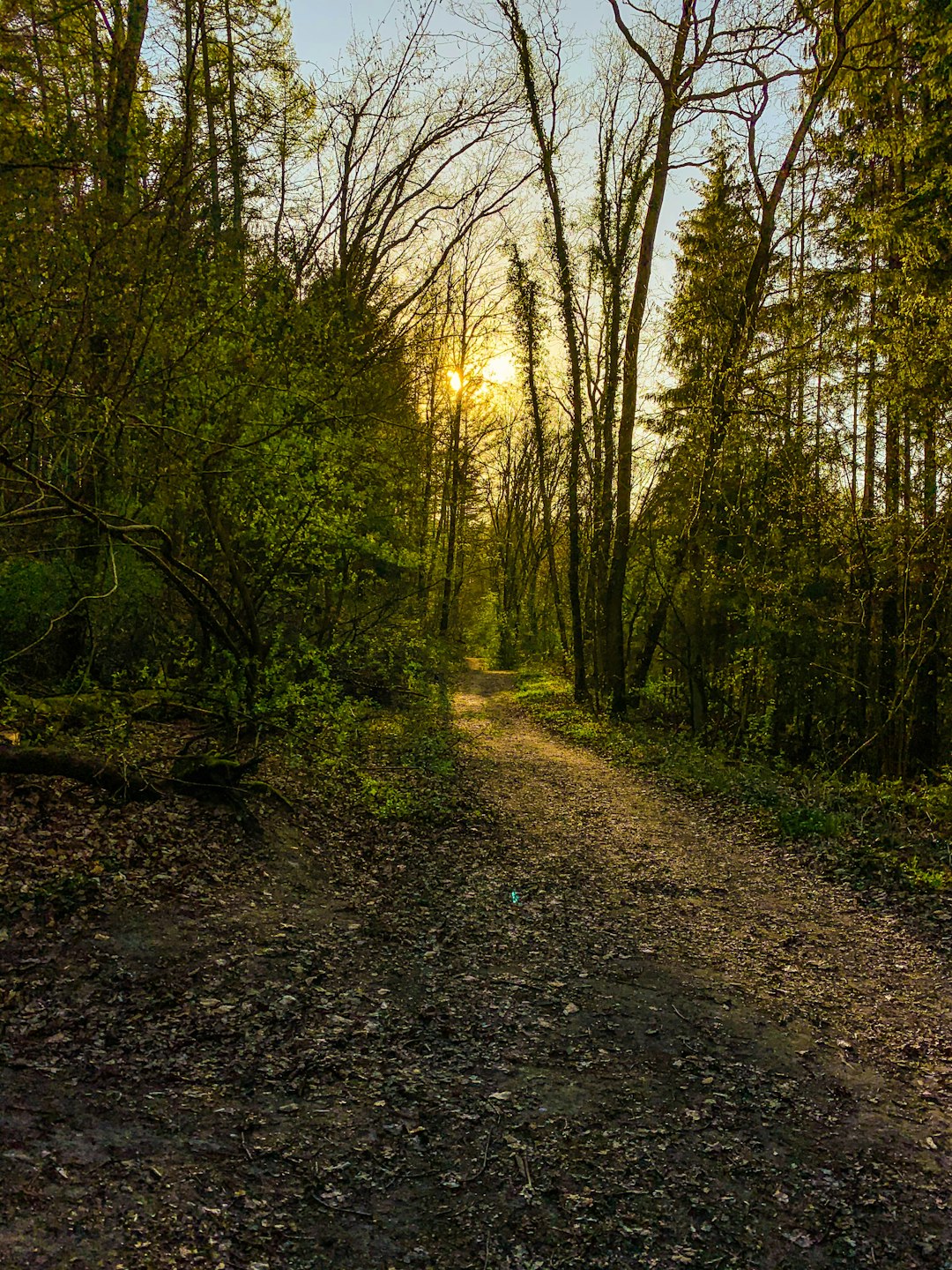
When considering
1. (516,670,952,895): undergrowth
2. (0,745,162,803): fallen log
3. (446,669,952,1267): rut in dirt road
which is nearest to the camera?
(446,669,952,1267): rut in dirt road

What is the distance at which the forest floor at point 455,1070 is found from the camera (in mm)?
2674

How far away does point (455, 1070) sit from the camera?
378 centimetres

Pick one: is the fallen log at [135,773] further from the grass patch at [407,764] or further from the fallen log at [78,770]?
the grass patch at [407,764]

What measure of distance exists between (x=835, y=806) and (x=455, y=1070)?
6.47 metres

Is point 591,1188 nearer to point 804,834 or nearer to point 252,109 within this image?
point 804,834

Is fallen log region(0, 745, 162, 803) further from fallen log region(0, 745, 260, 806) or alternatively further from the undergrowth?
the undergrowth

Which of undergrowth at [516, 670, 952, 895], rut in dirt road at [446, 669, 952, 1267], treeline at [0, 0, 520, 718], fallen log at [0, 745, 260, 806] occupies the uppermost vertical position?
treeline at [0, 0, 520, 718]

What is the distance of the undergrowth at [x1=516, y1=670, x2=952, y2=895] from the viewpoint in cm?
669

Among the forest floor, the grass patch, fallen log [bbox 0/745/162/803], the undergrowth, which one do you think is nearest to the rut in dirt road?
the forest floor

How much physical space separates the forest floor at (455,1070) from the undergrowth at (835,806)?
0.68m

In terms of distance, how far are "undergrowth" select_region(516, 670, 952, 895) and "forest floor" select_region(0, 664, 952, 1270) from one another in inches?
26.7

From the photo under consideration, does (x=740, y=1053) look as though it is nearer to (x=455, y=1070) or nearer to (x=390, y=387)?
(x=455, y=1070)

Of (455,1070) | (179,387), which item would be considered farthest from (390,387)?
(455,1070)

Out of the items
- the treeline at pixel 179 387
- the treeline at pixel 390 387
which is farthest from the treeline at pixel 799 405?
the treeline at pixel 179 387
